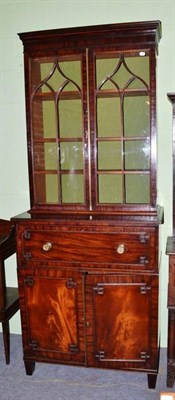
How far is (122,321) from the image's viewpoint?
2.03m

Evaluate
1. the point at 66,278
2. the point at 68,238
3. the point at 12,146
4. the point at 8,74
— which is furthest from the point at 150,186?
the point at 8,74

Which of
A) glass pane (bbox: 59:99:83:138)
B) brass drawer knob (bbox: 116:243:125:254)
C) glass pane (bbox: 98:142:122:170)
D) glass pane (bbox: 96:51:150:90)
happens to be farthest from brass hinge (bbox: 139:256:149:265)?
glass pane (bbox: 96:51:150:90)

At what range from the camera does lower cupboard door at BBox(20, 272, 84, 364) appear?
2.08 m

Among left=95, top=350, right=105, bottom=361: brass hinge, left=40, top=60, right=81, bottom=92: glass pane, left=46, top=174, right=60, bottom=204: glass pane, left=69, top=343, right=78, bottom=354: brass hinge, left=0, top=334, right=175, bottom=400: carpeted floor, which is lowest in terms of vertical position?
left=0, top=334, right=175, bottom=400: carpeted floor

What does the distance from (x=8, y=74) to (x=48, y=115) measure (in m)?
0.59

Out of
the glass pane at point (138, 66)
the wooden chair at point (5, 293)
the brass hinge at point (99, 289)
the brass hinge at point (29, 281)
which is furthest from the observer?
the wooden chair at point (5, 293)

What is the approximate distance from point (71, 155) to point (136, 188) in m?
0.41

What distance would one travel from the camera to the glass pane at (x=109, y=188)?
2043mm

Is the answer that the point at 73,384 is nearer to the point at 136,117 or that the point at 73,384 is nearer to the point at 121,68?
the point at 136,117

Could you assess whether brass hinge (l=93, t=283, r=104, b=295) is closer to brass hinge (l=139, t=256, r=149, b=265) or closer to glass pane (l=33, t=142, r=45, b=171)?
brass hinge (l=139, t=256, r=149, b=265)

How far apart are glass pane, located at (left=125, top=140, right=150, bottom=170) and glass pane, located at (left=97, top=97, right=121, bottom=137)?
94mm

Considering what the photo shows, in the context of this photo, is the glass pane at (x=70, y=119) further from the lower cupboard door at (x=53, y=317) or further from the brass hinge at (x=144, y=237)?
the lower cupboard door at (x=53, y=317)

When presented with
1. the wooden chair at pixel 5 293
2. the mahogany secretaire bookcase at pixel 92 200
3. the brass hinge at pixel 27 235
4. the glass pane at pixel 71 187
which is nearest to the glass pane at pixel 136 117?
the mahogany secretaire bookcase at pixel 92 200

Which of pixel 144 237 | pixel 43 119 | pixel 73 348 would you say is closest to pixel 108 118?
pixel 43 119
